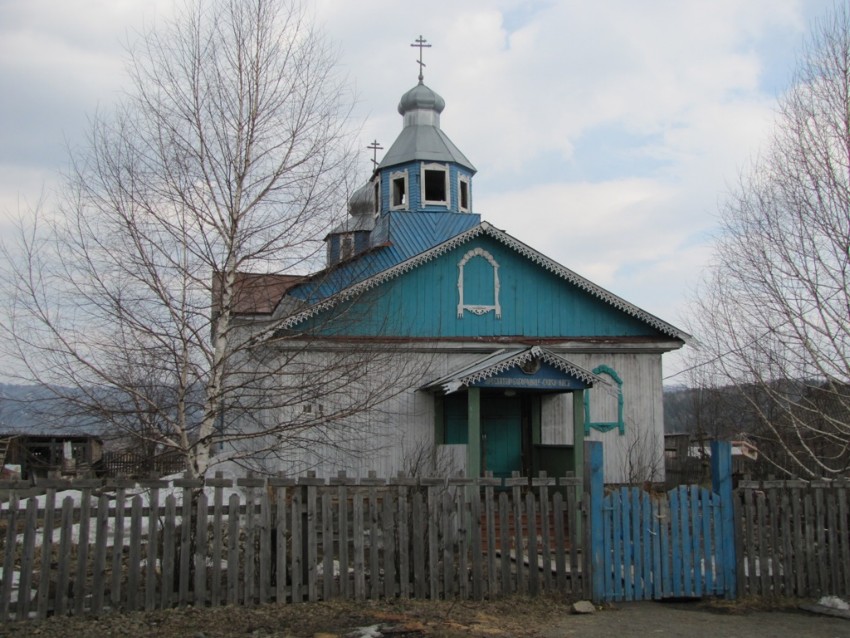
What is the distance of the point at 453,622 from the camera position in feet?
25.0

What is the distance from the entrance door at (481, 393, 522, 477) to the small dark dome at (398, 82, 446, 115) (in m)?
12.2

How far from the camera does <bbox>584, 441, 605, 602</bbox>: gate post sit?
8.78m

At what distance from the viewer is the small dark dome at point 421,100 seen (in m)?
26.4

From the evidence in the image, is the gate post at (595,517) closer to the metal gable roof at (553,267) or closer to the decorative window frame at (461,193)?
the metal gable roof at (553,267)

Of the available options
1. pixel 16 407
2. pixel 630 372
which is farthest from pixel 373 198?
pixel 16 407

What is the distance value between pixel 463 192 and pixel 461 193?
0.32 ft

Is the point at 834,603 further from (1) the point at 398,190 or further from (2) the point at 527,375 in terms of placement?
(1) the point at 398,190

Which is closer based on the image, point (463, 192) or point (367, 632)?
point (367, 632)

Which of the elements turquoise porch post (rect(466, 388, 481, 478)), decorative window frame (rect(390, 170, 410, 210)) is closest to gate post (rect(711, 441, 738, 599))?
turquoise porch post (rect(466, 388, 481, 478))

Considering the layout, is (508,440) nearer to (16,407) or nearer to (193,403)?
(193,403)

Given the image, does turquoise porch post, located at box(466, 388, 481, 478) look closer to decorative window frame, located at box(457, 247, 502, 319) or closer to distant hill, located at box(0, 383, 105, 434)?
decorative window frame, located at box(457, 247, 502, 319)

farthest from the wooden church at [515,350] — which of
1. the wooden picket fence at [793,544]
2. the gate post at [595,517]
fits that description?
the gate post at [595,517]

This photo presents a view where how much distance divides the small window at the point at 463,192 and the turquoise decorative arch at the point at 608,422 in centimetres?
826

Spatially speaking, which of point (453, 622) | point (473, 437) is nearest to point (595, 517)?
point (453, 622)
